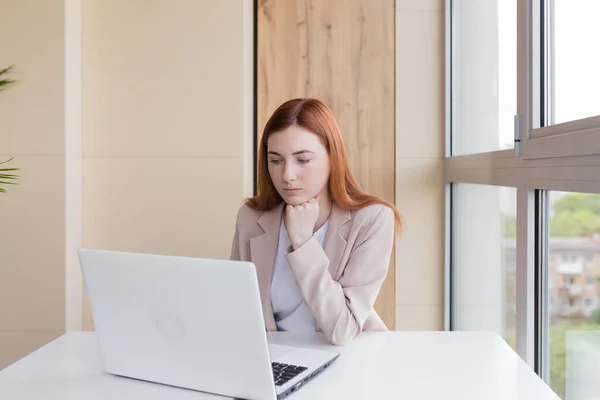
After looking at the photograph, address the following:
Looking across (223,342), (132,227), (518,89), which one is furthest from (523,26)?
(132,227)

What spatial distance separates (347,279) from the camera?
5.85ft

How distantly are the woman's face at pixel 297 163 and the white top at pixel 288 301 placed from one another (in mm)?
141

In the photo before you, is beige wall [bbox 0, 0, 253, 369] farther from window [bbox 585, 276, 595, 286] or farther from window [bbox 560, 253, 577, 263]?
window [bbox 585, 276, 595, 286]

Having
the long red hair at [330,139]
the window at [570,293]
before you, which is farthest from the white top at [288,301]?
the window at [570,293]

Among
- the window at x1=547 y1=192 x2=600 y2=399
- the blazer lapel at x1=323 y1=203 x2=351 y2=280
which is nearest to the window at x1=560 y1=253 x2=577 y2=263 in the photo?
the window at x1=547 y1=192 x2=600 y2=399

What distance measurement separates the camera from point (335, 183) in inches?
77.1

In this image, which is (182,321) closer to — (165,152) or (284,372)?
(284,372)

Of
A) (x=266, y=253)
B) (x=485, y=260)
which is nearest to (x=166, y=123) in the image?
(x=266, y=253)

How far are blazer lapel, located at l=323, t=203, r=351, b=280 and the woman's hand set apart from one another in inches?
5.0

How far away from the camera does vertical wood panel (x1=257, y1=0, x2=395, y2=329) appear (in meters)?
2.85

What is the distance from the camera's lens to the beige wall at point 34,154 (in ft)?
8.77

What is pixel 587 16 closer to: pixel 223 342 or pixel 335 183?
pixel 335 183

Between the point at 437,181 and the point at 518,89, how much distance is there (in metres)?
1.15

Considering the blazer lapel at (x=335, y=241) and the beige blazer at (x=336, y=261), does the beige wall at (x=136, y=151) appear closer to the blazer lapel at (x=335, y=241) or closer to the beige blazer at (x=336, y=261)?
the beige blazer at (x=336, y=261)
